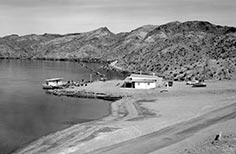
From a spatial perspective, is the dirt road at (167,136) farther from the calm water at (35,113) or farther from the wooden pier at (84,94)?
the wooden pier at (84,94)

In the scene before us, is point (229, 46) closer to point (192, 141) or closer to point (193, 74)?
point (193, 74)

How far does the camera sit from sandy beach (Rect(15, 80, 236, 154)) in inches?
1397

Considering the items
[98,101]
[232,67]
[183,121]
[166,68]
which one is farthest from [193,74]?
[183,121]

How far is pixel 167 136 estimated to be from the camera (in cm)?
3997

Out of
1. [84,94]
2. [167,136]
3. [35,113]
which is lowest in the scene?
[167,136]

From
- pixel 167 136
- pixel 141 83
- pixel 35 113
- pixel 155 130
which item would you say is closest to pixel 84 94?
pixel 141 83

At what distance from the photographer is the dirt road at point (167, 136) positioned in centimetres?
3515

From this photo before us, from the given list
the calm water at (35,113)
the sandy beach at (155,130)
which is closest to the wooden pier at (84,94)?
the calm water at (35,113)

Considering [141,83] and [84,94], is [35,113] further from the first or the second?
[141,83]

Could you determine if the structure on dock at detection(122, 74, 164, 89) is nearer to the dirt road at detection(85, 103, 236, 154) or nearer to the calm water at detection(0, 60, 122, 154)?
the calm water at detection(0, 60, 122, 154)

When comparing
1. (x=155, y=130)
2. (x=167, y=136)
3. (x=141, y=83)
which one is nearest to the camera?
(x=167, y=136)

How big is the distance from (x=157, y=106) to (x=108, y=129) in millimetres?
19609

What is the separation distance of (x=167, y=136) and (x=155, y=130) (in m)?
2.96

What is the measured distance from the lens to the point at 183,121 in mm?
47125
